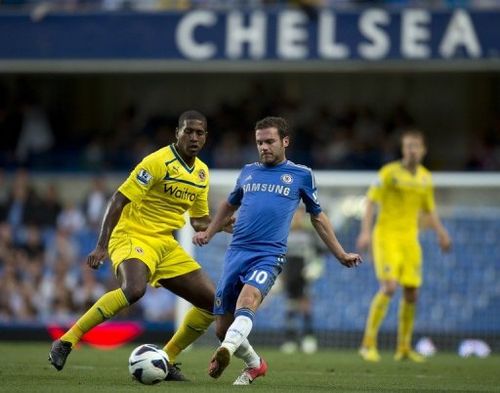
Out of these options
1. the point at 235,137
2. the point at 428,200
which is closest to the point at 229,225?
the point at 428,200

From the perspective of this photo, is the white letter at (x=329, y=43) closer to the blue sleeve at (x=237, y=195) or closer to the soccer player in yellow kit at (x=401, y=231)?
the soccer player in yellow kit at (x=401, y=231)

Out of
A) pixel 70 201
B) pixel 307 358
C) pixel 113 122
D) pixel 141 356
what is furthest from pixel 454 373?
pixel 113 122

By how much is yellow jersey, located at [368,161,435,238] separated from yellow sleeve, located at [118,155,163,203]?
14.4 feet

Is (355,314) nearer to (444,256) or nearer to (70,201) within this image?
(444,256)

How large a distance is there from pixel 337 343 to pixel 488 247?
95.4 inches

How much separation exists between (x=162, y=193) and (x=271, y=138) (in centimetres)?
115

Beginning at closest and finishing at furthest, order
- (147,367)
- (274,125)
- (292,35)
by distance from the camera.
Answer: (147,367)
(274,125)
(292,35)

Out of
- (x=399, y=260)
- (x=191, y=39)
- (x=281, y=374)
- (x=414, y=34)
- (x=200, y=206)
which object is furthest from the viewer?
(x=191, y=39)

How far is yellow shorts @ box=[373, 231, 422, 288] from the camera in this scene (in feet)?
44.9

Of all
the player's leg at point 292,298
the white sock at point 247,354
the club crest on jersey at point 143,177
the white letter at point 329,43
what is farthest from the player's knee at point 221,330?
the white letter at point 329,43

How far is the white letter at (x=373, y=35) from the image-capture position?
60.7 ft

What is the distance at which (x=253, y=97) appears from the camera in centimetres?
2209

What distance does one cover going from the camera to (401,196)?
45.4ft

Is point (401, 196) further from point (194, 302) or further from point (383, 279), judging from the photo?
point (194, 302)
